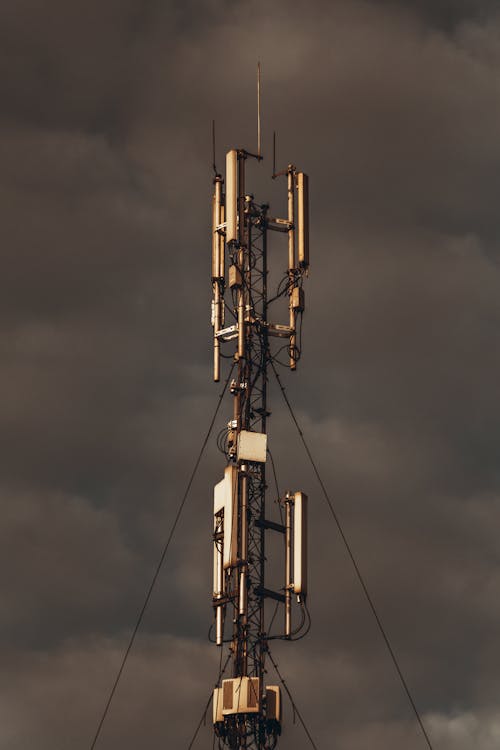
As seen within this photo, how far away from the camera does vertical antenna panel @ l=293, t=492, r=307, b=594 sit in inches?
4358

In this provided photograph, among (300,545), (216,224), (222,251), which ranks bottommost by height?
(300,545)

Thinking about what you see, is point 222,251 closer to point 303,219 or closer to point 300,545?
point 303,219

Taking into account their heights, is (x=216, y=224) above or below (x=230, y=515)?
above

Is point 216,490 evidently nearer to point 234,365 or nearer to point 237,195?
point 234,365

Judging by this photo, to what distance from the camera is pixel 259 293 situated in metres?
114

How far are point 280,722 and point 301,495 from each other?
936 centimetres

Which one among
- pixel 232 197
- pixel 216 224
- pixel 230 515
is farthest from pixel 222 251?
pixel 230 515

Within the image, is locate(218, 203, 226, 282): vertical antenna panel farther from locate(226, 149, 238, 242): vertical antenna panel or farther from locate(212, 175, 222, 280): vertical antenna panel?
locate(226, 149, 238, 242): vertical antenna panel

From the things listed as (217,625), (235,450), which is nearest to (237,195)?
(235,450)

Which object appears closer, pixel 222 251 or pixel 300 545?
pixel 300 545

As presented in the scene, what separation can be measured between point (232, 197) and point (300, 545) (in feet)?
48.2

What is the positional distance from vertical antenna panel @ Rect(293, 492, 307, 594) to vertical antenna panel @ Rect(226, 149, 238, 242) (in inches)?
441

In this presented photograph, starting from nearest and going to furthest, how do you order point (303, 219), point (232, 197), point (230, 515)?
point (230, 515) → point (232, 197) → point (303, 219)

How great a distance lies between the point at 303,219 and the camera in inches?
4515
